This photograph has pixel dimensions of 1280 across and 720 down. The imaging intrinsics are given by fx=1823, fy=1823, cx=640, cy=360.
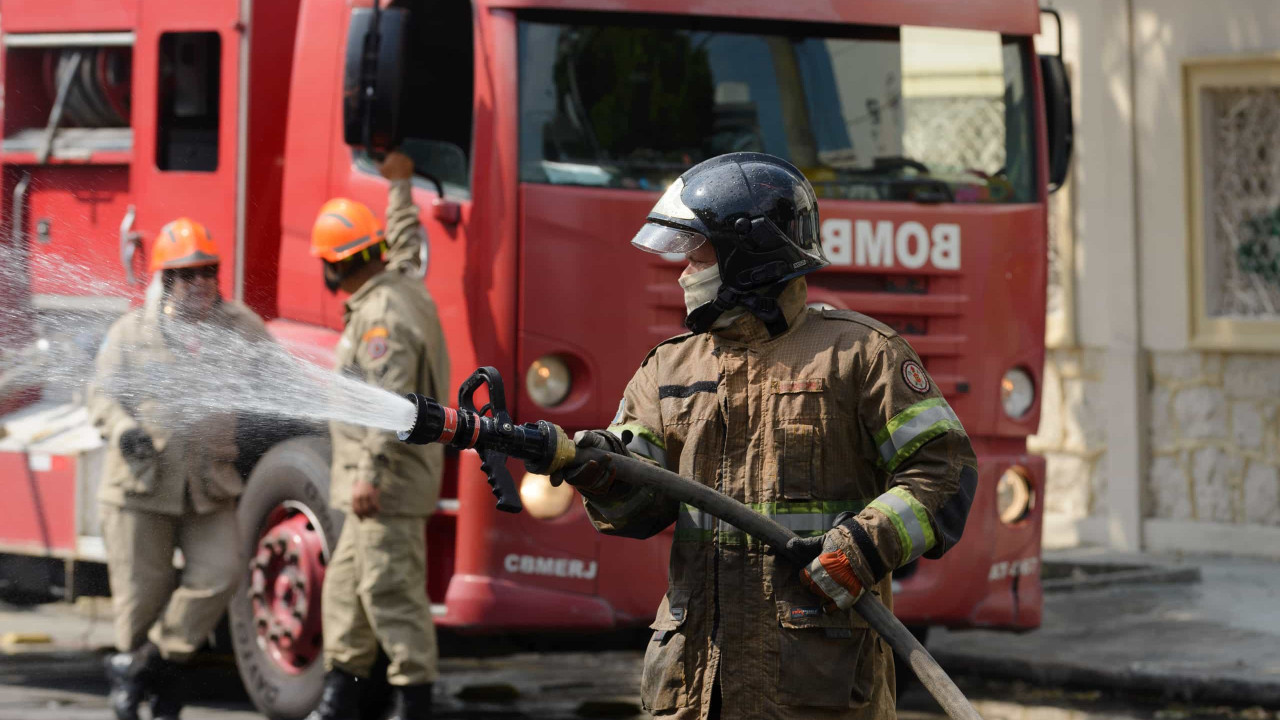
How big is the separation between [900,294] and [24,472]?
3858 mm

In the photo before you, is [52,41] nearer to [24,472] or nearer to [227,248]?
[227,248]

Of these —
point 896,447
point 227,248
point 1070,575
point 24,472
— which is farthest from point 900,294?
point 1070,575

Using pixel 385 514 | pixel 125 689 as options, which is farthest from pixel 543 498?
pixel 125 689

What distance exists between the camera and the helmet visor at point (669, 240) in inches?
155

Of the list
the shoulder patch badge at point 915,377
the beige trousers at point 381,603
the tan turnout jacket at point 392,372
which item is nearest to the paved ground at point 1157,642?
the beige trousers at point 381,603

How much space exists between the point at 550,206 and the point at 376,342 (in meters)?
0.81

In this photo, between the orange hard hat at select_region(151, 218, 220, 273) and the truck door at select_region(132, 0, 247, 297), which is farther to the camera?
the truck door at select_region(132, 0, 247, 297)

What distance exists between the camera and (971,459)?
382cm

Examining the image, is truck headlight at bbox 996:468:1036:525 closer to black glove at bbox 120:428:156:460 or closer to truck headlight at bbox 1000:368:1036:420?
truck headlight at bbox 1000:368:1036:420

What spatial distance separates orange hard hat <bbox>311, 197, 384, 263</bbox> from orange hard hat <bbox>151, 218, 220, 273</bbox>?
0.48 metres

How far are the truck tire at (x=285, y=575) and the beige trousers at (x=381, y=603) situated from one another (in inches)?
10.6

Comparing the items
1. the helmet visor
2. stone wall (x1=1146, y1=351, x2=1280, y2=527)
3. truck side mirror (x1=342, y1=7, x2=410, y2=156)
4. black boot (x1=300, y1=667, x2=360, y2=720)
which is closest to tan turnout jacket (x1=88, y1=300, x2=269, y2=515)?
black boot (x1=300, y1=667, x2=360, y2=720)

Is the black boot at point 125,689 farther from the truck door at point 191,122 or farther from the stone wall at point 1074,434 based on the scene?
the stone wall at point 1074,434

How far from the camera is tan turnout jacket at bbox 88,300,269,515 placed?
7.11 metres
